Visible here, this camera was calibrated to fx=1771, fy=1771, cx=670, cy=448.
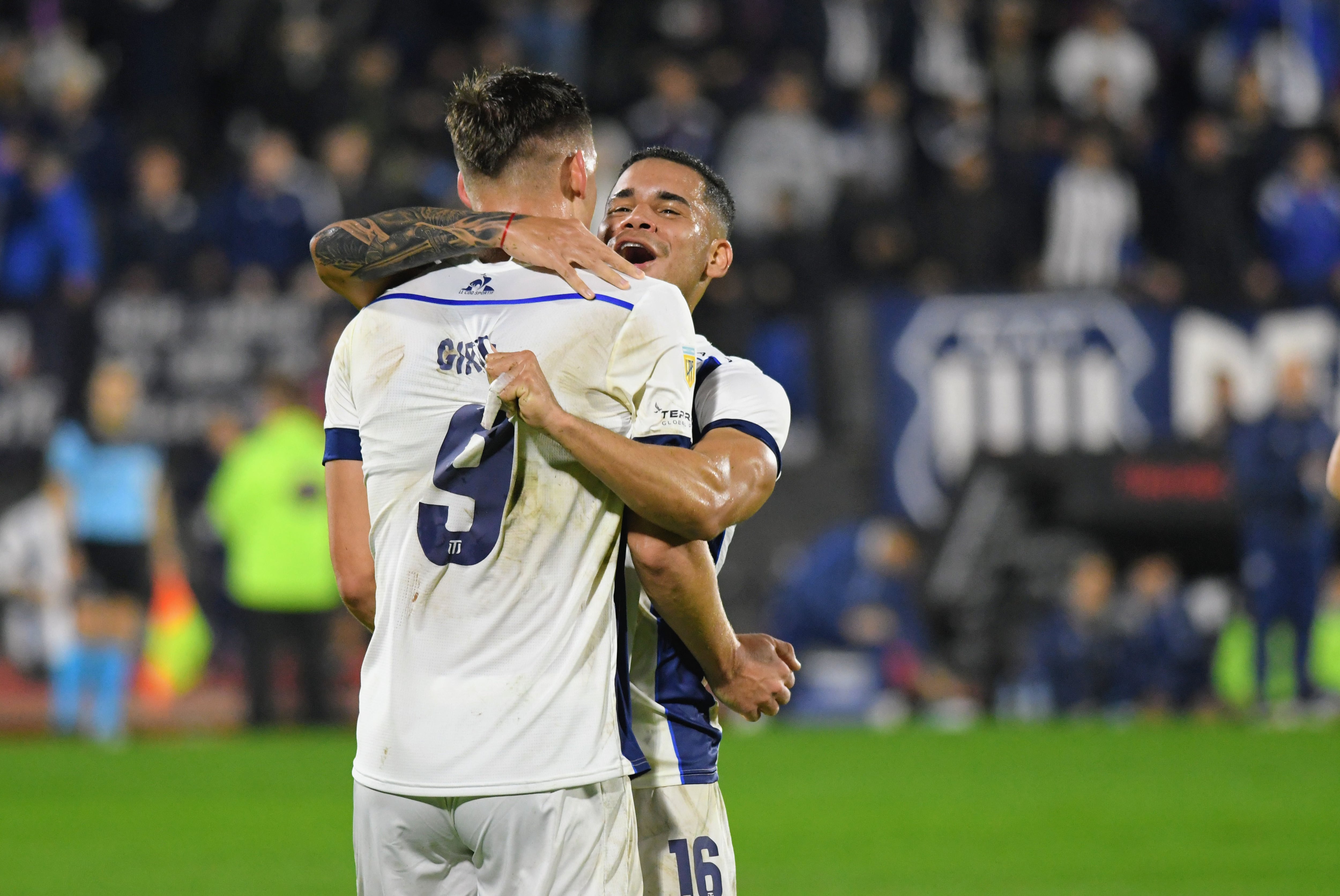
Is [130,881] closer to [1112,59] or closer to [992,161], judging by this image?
[992,161]

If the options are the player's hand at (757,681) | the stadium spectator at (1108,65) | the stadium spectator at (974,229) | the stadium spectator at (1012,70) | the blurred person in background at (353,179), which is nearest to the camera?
the player's hand at (757,681)

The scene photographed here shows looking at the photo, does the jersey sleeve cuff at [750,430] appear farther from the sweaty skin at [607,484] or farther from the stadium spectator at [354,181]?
the stadium spectator at [354,181]

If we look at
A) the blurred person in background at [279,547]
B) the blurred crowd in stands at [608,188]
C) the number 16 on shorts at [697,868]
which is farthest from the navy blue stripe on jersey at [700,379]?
the blurred person in background at [279,547]

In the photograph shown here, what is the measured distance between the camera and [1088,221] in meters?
15.5

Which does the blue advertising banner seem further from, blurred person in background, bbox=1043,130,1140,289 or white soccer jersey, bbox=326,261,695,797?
white soccer jersey, bbox=326,261,695,797

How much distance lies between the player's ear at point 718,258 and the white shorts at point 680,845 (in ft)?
3.69

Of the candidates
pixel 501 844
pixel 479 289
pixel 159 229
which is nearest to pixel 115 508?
pixel 159 229

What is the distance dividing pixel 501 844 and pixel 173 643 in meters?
10.7

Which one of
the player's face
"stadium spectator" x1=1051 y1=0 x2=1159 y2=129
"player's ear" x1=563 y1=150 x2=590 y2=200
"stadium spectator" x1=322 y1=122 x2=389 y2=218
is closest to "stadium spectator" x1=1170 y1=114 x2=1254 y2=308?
"stadium spectator" x1=1051 y1=0 x2=1159 y2=129

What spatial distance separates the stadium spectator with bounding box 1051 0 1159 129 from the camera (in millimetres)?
17391

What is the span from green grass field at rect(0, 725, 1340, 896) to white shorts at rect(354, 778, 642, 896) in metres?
4.13

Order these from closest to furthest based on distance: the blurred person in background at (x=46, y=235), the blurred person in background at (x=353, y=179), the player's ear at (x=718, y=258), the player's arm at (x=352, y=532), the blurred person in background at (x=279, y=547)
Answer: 1. the player's arm at (x=352, y=532)
2. the player's ear at (x=718, y=258)
3. the blurred person in background at (x=279, y=547)
4. the blurred person in background at (x=46, y=235)
5. the blurred person in background at (x=353, y=179)

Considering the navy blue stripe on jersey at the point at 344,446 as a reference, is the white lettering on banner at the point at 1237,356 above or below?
above

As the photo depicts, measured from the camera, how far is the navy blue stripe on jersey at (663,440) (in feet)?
9.90
